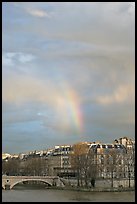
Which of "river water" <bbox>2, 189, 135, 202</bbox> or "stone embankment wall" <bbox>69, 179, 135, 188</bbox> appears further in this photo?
"stone embankment wall" <bbox>69, 179, 135, 188</bbox>

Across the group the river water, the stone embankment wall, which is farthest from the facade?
the river water

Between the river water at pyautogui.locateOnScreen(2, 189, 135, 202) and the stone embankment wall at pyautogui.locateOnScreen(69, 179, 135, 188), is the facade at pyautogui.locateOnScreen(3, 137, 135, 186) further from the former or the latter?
the river water at pyautogui.locateOnScreen(2, 189, 135, 202)

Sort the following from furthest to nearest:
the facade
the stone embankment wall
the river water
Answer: the facade < the stone embankment wall < the river water

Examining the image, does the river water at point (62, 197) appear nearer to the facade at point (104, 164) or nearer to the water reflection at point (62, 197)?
the water reflection at point (62, 197)

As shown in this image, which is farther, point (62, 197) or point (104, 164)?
point (104, 164)

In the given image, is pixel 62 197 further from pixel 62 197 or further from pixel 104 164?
pixel 104 164

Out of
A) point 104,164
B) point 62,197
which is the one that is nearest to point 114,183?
point 104,164

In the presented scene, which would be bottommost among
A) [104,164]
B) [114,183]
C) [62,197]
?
[114,183]

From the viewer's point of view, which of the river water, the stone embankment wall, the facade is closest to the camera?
the river water

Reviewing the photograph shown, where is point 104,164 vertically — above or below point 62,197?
above

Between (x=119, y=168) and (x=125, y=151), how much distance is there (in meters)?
2.09

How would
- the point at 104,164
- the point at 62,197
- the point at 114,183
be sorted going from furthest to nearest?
the point at 104,164, the point at 114,183, the point at 62,197

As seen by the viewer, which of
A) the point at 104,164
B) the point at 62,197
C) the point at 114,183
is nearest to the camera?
the point at 62,197

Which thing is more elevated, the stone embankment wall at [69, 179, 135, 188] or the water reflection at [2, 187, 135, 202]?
the water reflection at [2, 187, 135, 202]
